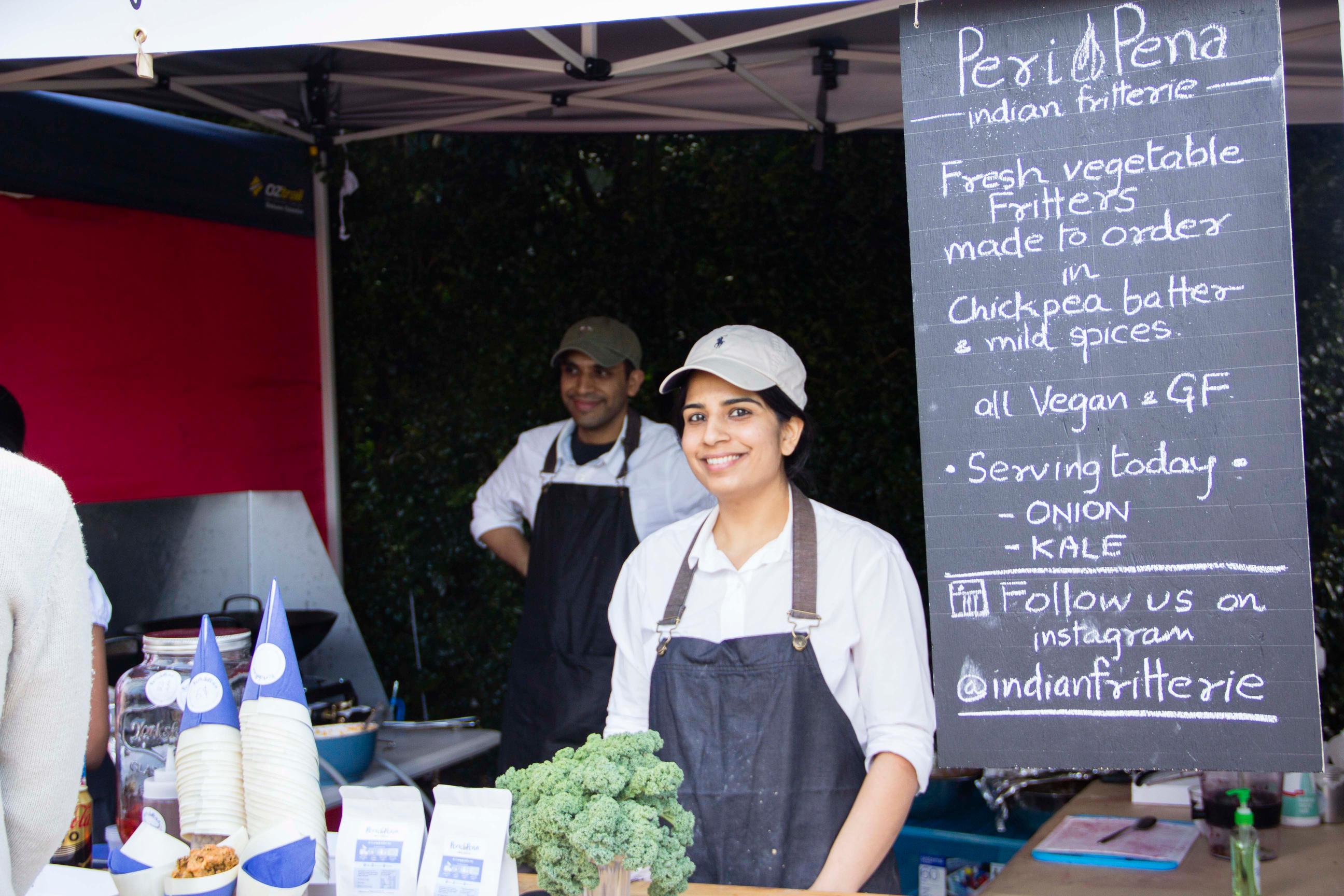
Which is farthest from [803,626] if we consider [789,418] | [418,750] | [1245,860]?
[418,750]

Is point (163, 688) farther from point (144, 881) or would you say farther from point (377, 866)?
point (377, 866)

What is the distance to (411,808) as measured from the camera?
5.32ft

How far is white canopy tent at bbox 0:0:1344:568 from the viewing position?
1.93 metres

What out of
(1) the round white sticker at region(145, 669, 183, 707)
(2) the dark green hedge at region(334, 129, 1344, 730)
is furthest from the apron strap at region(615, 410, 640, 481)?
(1) the round white sticker at region(145, 669, 183, 707)

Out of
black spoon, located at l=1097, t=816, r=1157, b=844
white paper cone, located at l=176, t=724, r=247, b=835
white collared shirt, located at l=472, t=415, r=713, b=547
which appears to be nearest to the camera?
white paper cone, located at l=176, t=724, r=247, b=835

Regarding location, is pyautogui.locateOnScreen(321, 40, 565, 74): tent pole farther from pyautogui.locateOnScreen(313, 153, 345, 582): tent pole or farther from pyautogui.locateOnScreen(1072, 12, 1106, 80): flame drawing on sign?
pyautogui.locateOnScreen(313, 153, 345, 582): tent pole

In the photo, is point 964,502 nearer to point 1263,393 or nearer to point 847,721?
point 1263,393

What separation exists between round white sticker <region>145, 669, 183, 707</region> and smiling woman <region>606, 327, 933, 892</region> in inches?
31.8

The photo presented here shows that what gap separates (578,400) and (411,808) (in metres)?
2.36

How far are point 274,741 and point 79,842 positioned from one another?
75 centimetres

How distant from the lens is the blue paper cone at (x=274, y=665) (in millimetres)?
1667

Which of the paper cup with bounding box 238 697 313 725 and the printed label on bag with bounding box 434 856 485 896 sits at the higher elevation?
the paper cup with bounding box 238 697 313 725

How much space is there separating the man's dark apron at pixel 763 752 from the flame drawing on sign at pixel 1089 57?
1003 millimetres

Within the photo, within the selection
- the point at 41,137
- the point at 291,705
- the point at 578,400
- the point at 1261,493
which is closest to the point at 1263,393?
the point at 1261,493
